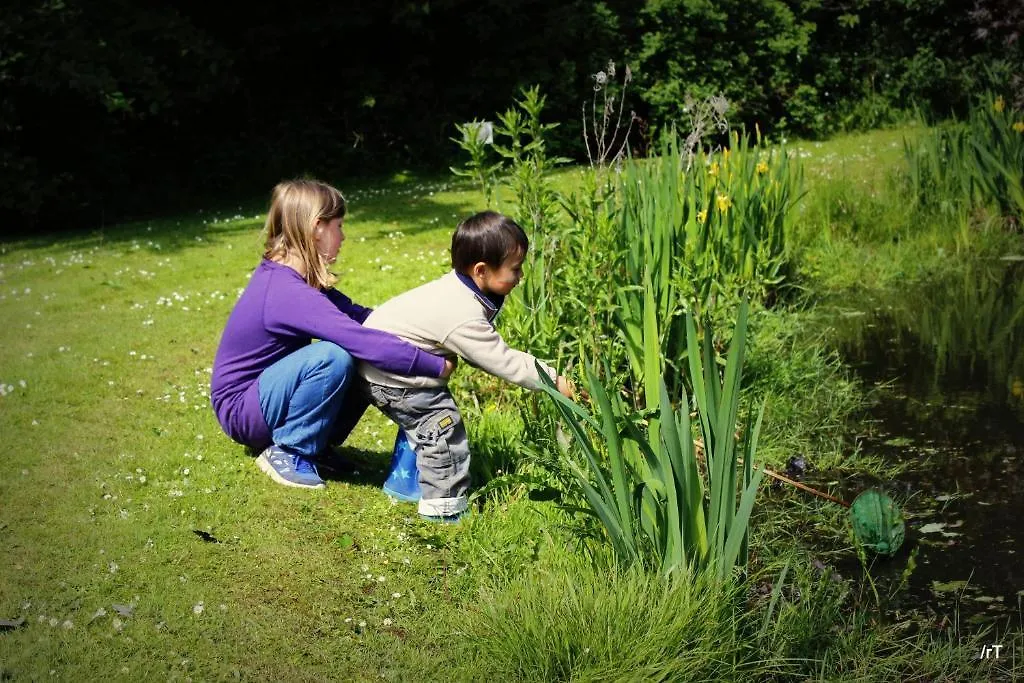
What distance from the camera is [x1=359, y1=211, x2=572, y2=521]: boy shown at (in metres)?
3.58

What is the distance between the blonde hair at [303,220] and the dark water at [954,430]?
242cm

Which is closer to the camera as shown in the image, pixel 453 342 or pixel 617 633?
pixel 617 633

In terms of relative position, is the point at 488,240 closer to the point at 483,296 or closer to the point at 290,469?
the point at 483,296

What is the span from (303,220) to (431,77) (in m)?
12.3

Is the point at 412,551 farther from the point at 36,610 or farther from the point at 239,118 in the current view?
the point at 239,118

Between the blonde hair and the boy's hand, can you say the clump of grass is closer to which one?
the boy's hand

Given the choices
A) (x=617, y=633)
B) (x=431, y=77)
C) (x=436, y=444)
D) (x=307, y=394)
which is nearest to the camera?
(x=617, y=633)

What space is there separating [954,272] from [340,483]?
5.19 meters

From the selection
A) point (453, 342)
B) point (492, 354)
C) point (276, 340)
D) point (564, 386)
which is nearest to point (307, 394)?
point (276, 340)

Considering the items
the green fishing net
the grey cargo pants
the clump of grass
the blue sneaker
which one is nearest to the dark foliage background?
the blue sneaker

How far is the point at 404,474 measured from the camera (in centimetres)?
393

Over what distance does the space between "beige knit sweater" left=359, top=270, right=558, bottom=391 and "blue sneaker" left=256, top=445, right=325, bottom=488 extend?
0.53 meters

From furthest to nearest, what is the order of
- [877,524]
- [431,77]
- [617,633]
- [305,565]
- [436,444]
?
[431,77] < [436,444] < [877,524] < [305,565] < [617,633]

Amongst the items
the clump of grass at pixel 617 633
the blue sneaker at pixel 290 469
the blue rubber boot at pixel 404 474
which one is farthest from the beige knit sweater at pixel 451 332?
the clump of grass at pixel 617 633
